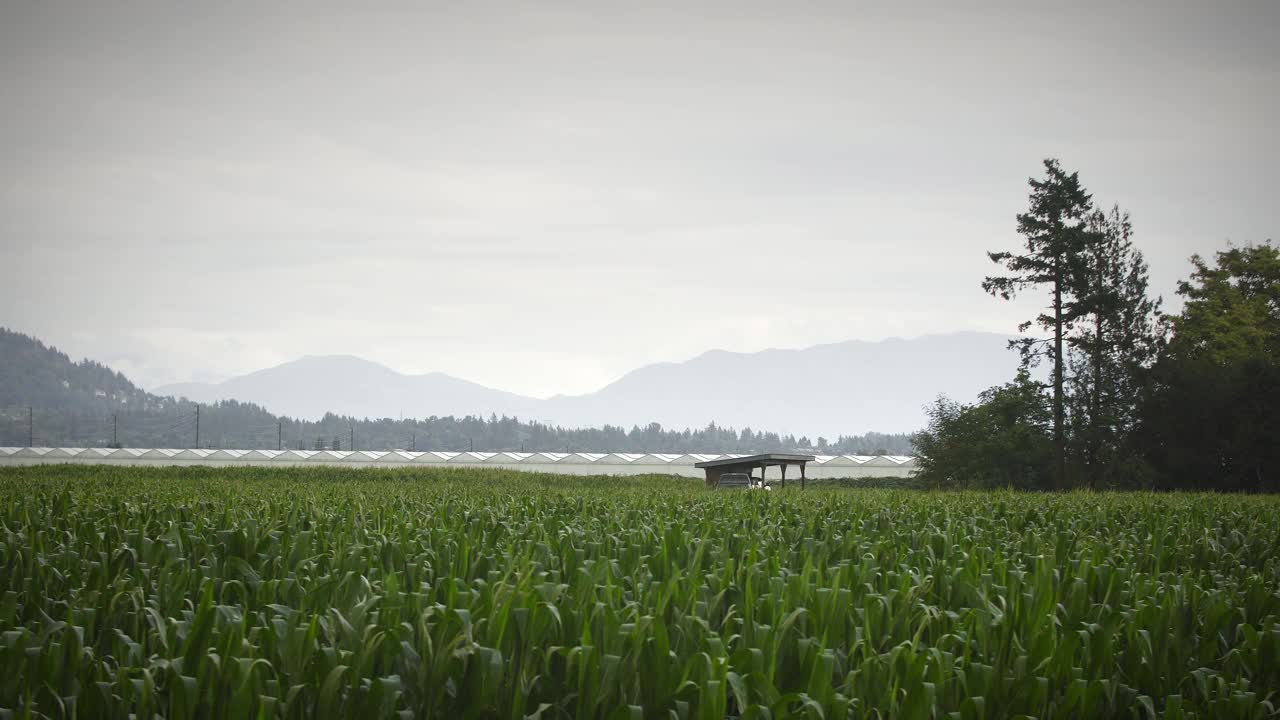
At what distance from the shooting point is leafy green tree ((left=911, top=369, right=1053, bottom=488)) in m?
46.2

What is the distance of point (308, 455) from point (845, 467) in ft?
183

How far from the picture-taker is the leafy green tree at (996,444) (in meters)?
46.2

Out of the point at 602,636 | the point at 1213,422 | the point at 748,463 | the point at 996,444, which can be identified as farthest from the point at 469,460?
the point at 602,636

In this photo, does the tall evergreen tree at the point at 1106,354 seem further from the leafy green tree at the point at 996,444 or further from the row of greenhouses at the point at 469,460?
the row of greenhouses at the point at 469,460

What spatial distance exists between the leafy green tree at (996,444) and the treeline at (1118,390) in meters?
0.08

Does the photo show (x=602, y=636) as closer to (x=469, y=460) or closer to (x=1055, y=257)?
(x=1055, y=257)

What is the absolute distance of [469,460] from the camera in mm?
93688

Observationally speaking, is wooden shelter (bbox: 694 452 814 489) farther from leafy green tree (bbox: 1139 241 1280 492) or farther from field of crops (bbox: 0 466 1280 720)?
field of crops (bbox: 0 466 1280 720)

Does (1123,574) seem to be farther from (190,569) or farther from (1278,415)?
(1278,415)

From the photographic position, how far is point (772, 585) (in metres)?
6.50

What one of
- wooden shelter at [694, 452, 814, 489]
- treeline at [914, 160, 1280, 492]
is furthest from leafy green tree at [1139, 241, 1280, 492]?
wooden shelter at [694, 452, 814, 489]

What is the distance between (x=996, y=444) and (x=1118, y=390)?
776 cm

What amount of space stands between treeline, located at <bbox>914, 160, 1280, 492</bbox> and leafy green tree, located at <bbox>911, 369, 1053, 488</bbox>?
8 cm

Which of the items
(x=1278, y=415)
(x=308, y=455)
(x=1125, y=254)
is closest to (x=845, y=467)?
(x=1125, y=254)
